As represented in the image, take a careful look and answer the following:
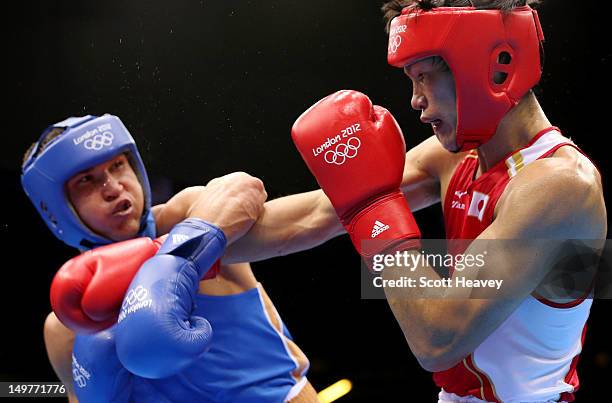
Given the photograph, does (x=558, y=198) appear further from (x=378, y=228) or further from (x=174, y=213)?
(x=174, y=213)

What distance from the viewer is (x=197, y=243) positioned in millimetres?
1983

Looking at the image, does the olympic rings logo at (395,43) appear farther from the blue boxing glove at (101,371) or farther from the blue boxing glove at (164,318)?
the blue boxing glove at (101,371)

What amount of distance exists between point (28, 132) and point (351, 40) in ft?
4.59

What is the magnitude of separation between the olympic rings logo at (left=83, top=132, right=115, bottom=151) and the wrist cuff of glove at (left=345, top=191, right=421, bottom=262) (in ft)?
2.79

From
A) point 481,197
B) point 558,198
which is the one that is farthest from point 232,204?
point 558,198

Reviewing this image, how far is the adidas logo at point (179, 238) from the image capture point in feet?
6.44

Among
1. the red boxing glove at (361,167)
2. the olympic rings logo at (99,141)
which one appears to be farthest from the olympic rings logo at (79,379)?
the red boxing glove at (361,167)

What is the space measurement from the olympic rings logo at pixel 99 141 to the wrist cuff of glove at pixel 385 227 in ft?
2.79

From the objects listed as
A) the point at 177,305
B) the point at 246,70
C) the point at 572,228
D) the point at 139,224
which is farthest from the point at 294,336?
Answer: the point at 572,228

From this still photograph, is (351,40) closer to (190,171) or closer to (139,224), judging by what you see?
(190,171)

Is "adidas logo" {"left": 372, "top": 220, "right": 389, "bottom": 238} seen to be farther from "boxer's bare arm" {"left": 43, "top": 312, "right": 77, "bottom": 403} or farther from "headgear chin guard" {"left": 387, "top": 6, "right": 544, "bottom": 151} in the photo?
"boxer's bare arm" {"left": 43, "top": 312, "right": 77, "bottom": 403}

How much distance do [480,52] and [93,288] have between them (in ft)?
3.36

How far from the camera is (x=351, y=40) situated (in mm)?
3172

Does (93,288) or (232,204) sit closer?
(93,288)
